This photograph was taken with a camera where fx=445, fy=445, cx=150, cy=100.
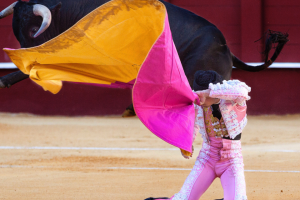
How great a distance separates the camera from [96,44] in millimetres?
2393

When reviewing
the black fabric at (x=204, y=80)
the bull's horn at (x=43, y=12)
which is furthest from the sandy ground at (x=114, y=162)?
the bull's horn at (x=43, y=12)

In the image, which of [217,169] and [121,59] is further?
[121,59]

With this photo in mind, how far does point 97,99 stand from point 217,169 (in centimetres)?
592

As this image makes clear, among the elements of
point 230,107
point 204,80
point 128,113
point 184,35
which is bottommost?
point 128,113

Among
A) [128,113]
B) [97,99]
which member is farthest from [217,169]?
[97,99]

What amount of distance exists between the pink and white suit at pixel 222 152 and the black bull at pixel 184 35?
1245 millimetres

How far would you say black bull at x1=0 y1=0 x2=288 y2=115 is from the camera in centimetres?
356

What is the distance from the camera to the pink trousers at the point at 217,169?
206 centimetres

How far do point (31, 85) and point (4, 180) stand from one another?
15.9 feet

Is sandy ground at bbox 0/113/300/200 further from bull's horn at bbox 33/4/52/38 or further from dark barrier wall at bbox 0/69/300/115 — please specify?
bull's horn at bbox 33/4/52/38

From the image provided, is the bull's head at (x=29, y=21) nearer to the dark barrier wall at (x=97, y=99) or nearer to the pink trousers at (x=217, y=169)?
the pink trousers at (x=217, y=169)

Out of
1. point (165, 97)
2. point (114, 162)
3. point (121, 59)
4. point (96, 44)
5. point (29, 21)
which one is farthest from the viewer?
point (29, 21)

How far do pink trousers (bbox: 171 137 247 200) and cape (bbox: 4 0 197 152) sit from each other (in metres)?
0.27

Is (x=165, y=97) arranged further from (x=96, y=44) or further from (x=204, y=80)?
(x=96, y=44)
